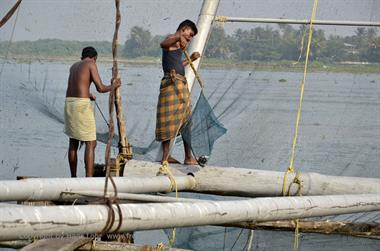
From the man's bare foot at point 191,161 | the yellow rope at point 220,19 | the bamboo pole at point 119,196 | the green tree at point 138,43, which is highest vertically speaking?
the yellow rope at point 220,19

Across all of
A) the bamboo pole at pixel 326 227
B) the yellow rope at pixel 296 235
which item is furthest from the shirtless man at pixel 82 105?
the yellow rope at pixel 296 235

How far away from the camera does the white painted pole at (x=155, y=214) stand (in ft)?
18.0

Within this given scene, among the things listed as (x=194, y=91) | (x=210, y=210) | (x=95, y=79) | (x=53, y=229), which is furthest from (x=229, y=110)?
(x=53, y=229)

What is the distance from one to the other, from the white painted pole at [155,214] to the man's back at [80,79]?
2.77 m

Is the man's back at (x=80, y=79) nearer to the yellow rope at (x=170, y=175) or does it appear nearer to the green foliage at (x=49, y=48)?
the yellow rope at (x=170, y=175)

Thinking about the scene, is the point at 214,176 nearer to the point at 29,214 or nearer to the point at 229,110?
the point at 229,110

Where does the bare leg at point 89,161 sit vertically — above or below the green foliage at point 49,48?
below

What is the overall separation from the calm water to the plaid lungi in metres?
0.49

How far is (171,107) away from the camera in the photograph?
9.12 m

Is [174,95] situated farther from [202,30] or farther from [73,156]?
[202,30]

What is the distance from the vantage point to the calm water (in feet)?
32.2

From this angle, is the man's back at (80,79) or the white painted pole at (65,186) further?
the man's back at (80,79)

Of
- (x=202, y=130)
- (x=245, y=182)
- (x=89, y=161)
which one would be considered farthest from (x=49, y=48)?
(x=245, y=182)

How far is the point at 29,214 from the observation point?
5.50 metres
